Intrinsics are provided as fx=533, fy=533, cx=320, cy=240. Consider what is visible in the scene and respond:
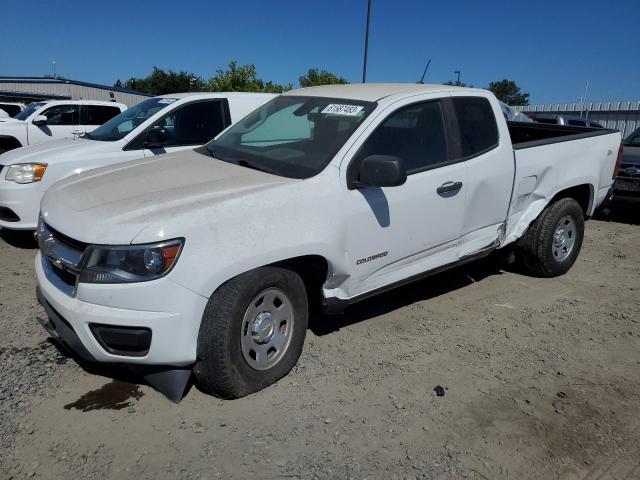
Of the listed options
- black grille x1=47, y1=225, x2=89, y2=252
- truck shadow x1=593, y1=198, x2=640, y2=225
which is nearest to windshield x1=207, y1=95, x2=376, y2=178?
black grille x1=47, y1=225, x2=89, y2=252

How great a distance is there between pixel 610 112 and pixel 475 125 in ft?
90.8

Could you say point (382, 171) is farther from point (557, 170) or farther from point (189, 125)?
point (189, 125)

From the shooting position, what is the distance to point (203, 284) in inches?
109

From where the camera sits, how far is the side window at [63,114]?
12148mm

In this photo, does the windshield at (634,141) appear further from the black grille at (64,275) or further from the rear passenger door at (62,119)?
the rear passenger door at (62,119)

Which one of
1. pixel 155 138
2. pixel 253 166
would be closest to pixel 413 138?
pixel 253 166

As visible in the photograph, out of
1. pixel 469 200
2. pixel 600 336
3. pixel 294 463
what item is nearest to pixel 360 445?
pixel 294 463

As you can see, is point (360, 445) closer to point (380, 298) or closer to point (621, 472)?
point (621, 472)

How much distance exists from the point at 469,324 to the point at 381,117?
6.12ft

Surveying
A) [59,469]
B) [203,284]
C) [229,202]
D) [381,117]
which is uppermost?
[381,117]

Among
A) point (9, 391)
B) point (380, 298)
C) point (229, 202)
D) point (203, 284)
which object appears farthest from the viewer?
point (380, 298)

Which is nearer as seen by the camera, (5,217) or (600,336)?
(600,336)

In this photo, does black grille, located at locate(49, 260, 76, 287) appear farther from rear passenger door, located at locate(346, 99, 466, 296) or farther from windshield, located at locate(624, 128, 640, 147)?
windshield, located at locate(624, 128, 640, 147)

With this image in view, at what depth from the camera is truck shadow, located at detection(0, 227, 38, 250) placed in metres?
6.13
